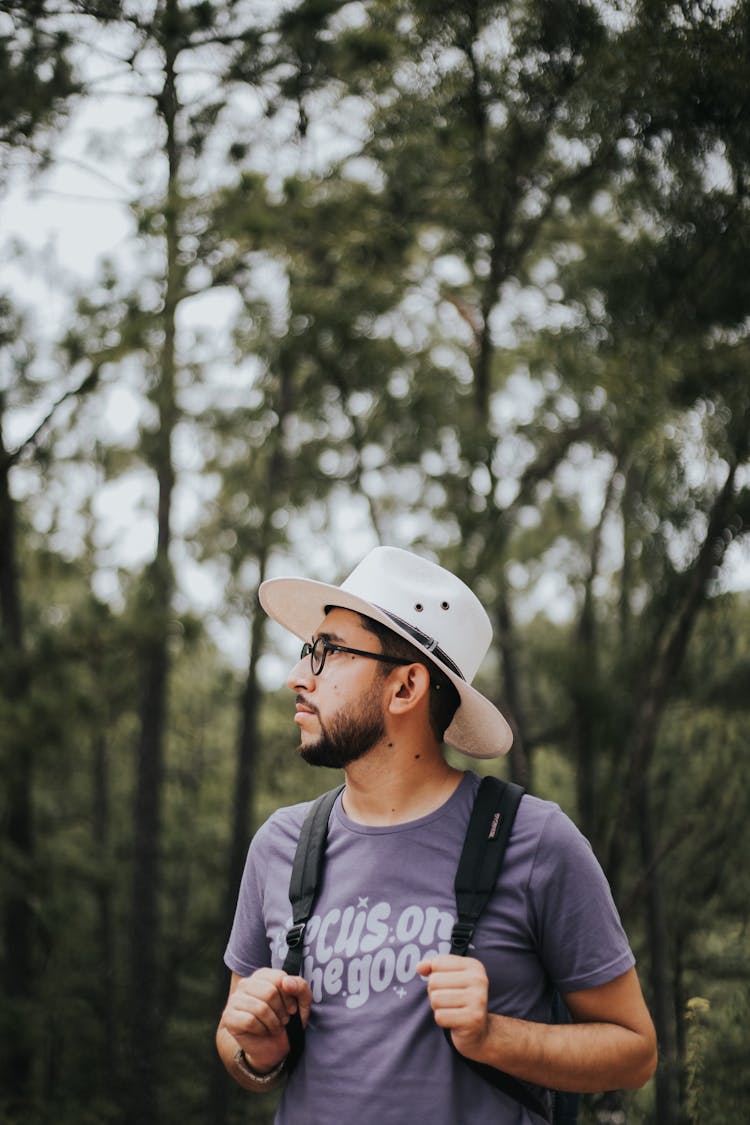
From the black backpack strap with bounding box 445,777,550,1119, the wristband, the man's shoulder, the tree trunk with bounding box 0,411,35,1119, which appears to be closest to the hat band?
the black backpack strap with bounding box 445,777,550,1119

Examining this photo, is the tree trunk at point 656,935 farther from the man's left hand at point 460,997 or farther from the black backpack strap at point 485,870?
the man's left hand at point 460,997

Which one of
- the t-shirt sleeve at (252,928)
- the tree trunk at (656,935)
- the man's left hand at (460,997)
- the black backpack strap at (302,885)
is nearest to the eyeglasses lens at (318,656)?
the black backpack strap at (302,885)

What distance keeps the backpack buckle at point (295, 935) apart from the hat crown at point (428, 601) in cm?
53

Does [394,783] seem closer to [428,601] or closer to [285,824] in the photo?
[285,824]

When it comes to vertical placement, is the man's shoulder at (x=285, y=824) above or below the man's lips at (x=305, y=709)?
below

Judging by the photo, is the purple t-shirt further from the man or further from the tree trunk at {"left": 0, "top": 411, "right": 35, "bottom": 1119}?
the tree trunk at {"left": 0, "top": 411, "right": 35, "bottom": 1119}

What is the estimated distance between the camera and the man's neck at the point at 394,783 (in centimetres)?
192

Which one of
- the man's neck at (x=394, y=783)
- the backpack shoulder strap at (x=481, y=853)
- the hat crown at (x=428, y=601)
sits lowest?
the backpack shoulder strap at (x=481, y=853)

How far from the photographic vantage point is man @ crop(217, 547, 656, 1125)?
65.4 inches

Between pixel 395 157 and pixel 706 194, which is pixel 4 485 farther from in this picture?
pixel 706 194

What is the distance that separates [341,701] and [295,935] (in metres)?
0.40

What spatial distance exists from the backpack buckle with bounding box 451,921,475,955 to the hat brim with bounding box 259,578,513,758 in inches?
16.1

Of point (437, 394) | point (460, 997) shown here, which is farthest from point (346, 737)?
point (437, 394)

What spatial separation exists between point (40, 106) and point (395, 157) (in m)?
2.28
